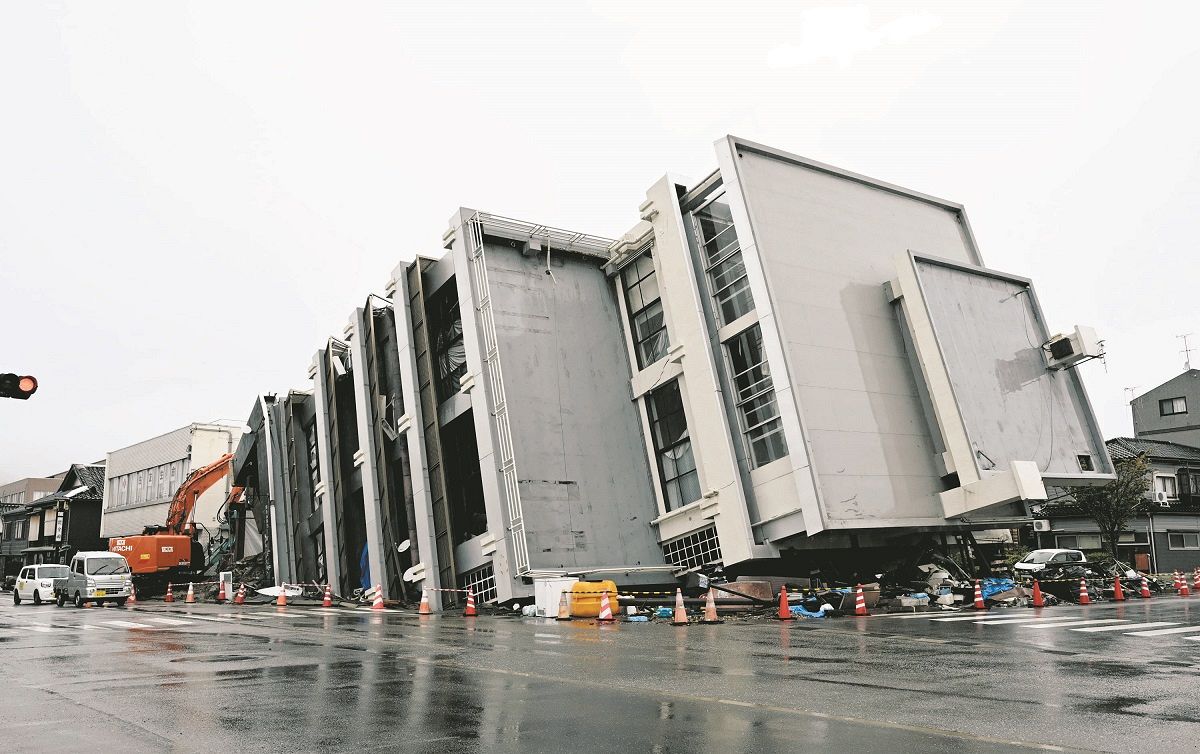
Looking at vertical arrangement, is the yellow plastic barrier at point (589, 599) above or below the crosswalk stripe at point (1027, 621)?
above

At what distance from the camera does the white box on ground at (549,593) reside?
23.2 meters

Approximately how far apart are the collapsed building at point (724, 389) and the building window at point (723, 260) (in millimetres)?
71

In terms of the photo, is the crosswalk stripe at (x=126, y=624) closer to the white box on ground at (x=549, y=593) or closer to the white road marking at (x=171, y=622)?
the white road marking at (x=171, y=622)

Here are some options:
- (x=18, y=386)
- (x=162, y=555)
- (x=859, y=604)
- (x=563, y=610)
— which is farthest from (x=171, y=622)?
(x=162, y=555)

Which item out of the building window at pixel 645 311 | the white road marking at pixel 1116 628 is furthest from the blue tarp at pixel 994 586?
the building window at pixel 645 311

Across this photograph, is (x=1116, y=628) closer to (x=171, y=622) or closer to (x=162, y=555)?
(x=171, y=622)

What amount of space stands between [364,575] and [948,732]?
3463cm

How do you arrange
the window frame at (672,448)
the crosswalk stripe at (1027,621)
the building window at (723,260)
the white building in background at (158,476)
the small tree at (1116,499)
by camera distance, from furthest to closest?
the white building in background at (158,476) → the small tree at (1116,499) → the window frame at (672,448) → the building window at (723,260) → the crosswalk stripe at (1027,621)

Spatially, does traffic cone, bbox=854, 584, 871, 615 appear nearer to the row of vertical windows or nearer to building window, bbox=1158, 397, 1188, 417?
building window, bbox=1158, 397, 1188, 417

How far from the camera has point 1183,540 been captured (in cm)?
5000

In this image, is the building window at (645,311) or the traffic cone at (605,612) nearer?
the traffic cone at (605,612)

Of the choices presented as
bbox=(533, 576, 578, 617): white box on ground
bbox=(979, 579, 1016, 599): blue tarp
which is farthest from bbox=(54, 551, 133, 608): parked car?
bbox=(979, 579, 1016, 599): blue tarp

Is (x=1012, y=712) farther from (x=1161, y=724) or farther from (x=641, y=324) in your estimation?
(x=641, y=324)

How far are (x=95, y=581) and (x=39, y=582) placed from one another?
178 inches
